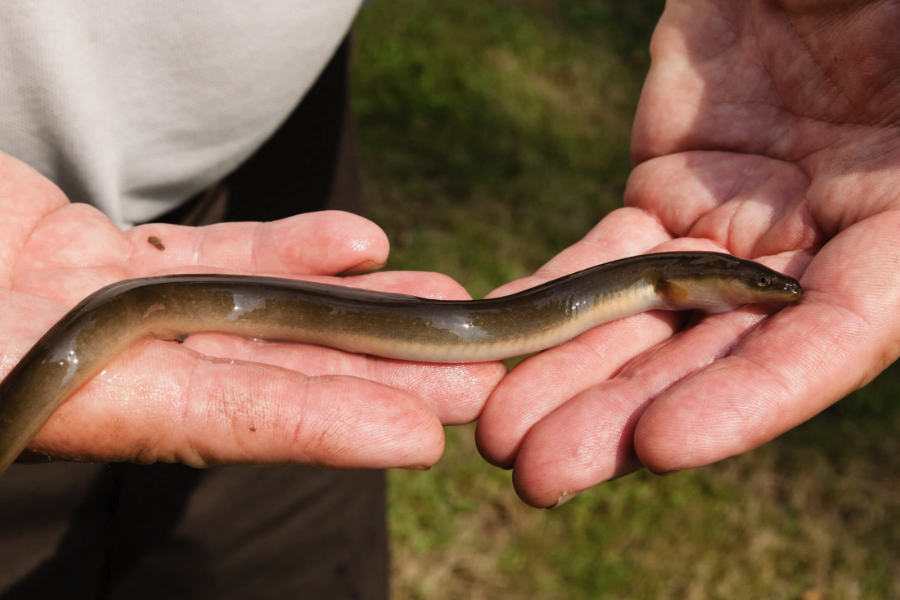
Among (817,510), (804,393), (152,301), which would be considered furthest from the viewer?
(817,510)

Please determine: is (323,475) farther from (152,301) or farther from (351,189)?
(351,189)

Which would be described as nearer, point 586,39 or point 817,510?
point 817,510

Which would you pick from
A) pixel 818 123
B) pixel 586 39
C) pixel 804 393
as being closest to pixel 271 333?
pixel 804 393

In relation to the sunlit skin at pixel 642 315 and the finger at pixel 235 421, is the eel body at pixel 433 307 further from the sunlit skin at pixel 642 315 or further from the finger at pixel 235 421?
the finger at pixel 235 421

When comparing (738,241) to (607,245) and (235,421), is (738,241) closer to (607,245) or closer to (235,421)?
(607,245)

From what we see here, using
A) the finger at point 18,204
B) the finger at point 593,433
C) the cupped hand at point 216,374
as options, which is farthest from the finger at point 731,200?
the finger at point 18,204

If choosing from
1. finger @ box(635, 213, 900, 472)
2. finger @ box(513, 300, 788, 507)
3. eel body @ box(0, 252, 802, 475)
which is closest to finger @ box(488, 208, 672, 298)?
eel body @ box(0, 252, 802, 475)
